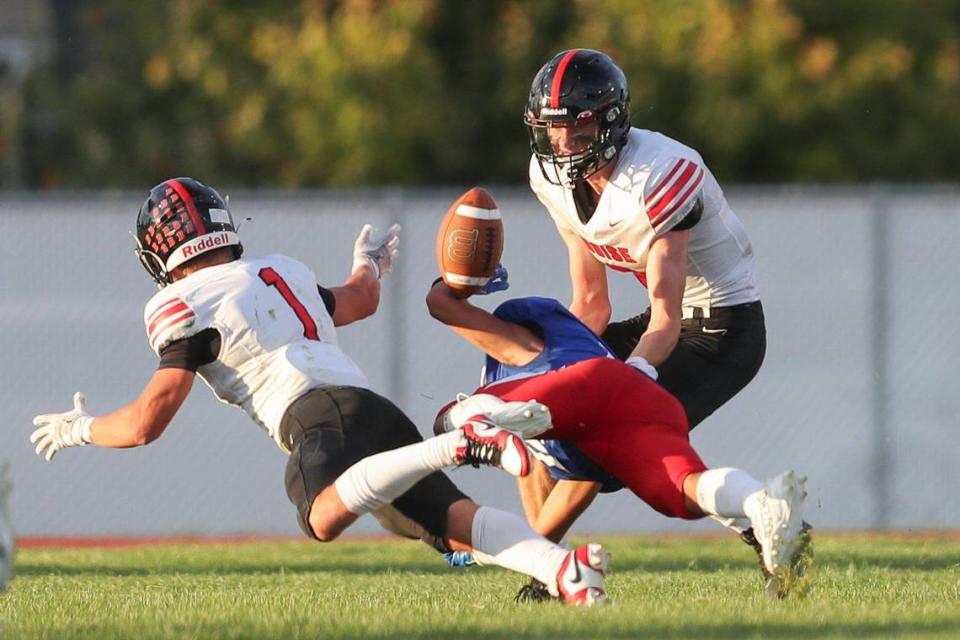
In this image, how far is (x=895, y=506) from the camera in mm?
10188

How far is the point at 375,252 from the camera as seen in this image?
604 centimetres

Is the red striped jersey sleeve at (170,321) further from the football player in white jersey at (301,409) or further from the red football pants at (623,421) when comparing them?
the red football pants at (623,421)

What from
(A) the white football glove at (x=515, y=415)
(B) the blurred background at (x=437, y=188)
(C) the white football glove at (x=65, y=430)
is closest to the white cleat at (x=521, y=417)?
(A) the white football glove at (x=515, y=415)

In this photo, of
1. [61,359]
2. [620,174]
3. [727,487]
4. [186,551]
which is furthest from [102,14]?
[727,487]

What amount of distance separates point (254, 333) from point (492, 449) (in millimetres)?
1061

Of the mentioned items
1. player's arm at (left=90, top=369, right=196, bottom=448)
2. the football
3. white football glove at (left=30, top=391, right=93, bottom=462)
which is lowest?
white football glove at (left=30, top=391, right=93, bottom=462)

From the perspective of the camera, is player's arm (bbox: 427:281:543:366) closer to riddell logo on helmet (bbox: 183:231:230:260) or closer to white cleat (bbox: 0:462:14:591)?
riddell logo on helmet (bbox: 183:231:230:260)

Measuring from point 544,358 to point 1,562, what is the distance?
211 centimetres

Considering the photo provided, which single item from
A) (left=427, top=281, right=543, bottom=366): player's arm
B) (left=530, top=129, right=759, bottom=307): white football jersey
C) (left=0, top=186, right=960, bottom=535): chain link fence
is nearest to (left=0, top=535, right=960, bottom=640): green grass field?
(left=427, top=281, right=543, bottom=366): player's arm

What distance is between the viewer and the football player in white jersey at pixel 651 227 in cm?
552

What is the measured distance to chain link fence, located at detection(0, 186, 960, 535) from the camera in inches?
401

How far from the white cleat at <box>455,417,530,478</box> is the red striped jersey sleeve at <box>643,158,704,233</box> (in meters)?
1.33

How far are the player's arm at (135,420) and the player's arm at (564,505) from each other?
131 cm

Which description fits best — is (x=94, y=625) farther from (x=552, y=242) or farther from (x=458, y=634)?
(x=552, y=242)
